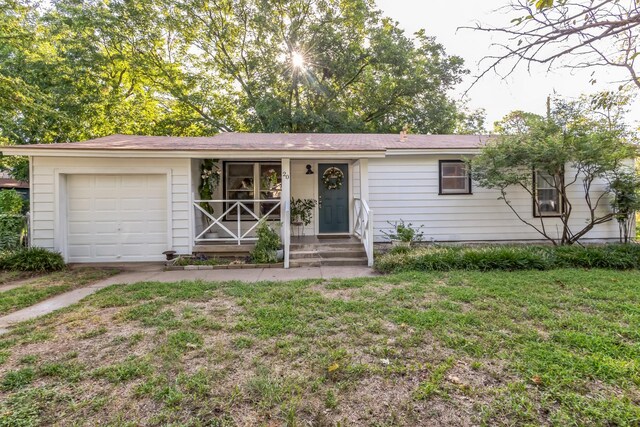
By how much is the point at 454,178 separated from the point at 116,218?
887 cm

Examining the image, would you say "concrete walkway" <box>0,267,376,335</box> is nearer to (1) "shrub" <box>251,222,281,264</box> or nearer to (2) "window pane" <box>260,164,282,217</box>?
(1) "shrub" <box>251,222,281,264</box>

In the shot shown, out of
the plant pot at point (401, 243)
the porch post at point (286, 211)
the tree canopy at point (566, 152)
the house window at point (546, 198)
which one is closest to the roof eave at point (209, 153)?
the porch post at point (286, 211)

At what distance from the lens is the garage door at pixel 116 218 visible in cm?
719

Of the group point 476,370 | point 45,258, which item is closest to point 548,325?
point 476,370

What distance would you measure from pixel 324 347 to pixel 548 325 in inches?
98.4

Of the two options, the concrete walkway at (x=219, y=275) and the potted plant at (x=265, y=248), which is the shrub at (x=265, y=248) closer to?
the potted plant at (x=265, y=248)

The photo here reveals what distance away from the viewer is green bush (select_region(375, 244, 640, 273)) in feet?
19.7

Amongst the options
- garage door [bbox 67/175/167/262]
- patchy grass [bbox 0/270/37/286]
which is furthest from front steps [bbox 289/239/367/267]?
patchy grass [bbox 0/270/37/286]

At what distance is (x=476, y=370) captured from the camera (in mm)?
2561

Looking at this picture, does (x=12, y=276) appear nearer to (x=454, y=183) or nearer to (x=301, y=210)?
(x=301, y=210)

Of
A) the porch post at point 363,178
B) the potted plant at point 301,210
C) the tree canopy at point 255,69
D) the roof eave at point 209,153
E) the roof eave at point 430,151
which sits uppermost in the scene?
the tree canopy at point 255,69

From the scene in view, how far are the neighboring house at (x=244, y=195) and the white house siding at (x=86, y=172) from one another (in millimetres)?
23

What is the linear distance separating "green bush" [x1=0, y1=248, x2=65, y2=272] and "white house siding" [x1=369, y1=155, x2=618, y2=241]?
24.6 ft

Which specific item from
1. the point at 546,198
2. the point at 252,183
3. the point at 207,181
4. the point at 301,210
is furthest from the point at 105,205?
the point at 546,198
